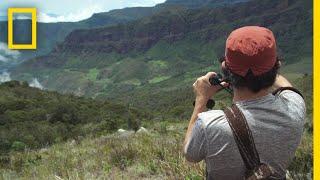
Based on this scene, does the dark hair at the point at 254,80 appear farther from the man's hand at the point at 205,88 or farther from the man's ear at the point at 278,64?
the man's hand at the point at 205,88

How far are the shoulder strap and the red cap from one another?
249 mm

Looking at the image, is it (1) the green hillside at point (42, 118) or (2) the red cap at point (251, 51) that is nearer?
(2) the red cap at point (251, 51)

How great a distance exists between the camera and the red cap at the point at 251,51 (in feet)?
10.4

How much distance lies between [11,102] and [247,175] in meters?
71.4

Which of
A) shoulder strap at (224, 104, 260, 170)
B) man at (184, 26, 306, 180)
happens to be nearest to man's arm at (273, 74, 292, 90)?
man at (184, 26, 306, 180)

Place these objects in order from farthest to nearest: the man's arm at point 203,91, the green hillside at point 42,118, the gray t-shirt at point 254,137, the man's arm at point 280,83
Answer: the green hillside at point 42,118
the man's arm at point 280,83
the man's arm at point 203,91
the gray t-shirt at point 254,137

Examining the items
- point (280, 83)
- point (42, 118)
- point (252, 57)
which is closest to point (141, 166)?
point (280, 83)

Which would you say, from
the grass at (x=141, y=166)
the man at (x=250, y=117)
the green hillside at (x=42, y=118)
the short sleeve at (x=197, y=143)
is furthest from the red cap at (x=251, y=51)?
the green hillside at (x=42, y=118)

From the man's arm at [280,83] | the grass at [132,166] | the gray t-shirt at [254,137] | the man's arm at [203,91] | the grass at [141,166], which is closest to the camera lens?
the gray t-shirt at [254,137]

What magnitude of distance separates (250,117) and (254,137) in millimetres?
114

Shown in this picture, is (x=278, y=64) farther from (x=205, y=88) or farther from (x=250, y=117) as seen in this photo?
(x=205, y=88)

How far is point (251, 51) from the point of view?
3.16 m

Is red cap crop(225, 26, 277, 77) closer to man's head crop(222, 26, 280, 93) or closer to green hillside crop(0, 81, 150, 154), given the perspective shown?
man's head crop(222, 26, 280, 93)

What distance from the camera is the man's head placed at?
318cm
